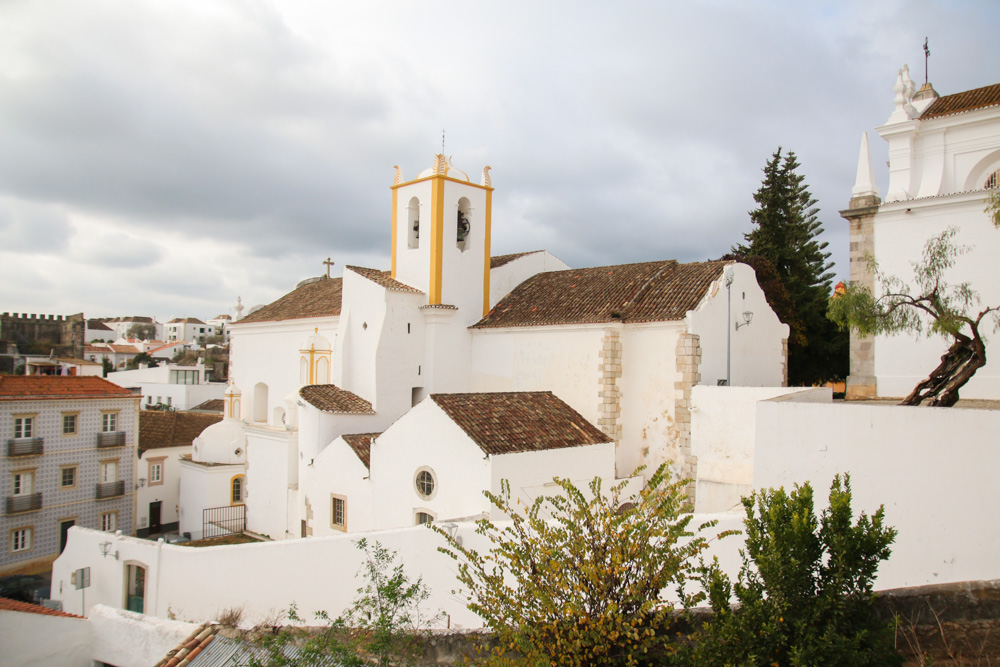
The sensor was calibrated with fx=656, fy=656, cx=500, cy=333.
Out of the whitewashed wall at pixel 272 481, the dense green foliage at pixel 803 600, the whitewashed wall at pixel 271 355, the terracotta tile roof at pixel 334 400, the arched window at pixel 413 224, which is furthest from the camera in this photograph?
the whitewashed wall at pixel 271 355

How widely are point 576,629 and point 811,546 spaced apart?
1.80 meters

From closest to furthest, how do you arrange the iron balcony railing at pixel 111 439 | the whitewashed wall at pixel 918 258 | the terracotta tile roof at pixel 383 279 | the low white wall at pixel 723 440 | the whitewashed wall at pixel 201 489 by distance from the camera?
the whitewashed wall at pixel 918 258, the low white wall at pixel 723 440, the terracotta tile roof at pixel 383 279, the whitewashed wall at pixel 201 489, the iron balcony railing at pixel 111 439

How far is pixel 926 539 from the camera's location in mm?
7941

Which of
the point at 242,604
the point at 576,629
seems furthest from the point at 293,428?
the point at 576,629

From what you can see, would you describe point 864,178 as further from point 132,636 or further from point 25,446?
point 25,446

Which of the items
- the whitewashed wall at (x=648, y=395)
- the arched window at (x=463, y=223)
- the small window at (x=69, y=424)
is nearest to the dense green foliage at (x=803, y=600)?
the whitewashed wall at (x=648, y=395)

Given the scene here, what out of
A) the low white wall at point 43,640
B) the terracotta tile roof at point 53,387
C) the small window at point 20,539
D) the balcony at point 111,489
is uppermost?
the terracotta tile roof at point 53,387

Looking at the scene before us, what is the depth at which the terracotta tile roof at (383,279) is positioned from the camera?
18.6 m

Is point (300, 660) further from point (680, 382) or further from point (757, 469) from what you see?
point (680, 382)

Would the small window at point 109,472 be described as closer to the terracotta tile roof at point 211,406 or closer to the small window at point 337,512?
the small window at point 337,512

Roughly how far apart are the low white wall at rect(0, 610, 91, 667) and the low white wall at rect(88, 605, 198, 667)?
206 mm

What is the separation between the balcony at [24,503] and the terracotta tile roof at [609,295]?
1591cm

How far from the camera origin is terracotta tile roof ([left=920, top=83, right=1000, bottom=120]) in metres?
13.1

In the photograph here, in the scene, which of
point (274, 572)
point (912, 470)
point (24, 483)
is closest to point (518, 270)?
point (274, 572)
